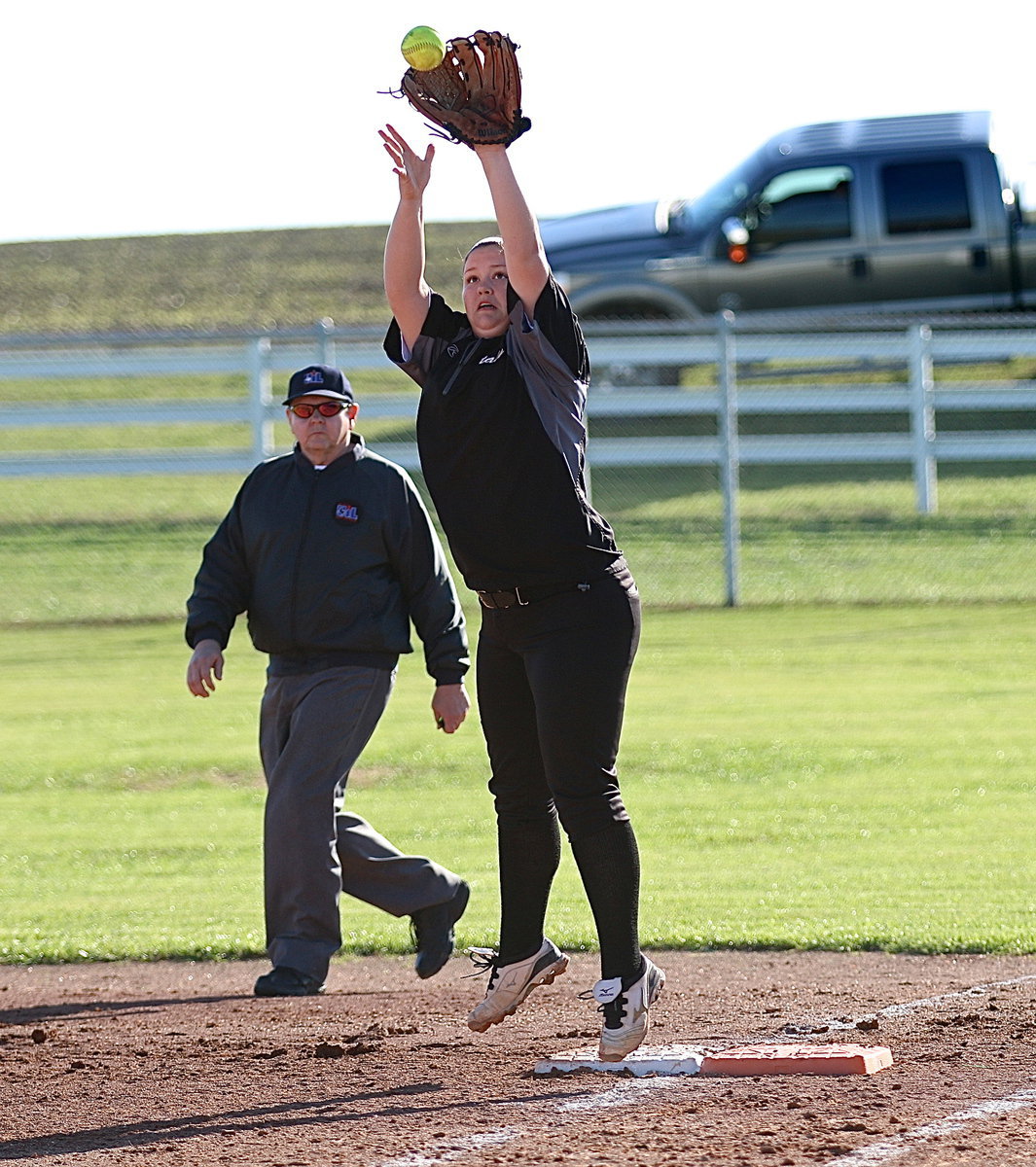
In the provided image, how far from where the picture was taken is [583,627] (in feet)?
16.1

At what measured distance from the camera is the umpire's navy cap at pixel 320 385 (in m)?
6.85

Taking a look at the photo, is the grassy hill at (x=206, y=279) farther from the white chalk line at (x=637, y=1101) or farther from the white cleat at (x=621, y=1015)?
the white chalk line at (x=637, y=1101)

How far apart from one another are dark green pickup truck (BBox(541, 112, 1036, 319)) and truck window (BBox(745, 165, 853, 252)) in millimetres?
12

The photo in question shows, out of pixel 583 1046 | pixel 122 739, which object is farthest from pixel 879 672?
pixel 583 1046

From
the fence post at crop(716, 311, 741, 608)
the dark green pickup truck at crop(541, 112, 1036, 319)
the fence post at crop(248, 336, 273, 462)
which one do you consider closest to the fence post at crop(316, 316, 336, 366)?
the fence post at crop(248, 336, 273, 462)

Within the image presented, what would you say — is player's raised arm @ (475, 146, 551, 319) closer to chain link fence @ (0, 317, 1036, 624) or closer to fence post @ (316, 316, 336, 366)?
chain link fence @ (0, 317, 1036, 624)

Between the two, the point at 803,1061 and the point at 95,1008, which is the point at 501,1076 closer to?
the point at 803,1061

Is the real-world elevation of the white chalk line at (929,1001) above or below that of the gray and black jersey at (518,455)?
below

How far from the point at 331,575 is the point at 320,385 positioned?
2.31 ft

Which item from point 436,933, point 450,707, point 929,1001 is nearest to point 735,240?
point 436,933

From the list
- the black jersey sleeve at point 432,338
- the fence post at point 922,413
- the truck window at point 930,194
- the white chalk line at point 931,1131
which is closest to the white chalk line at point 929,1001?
the white chalk line at point 931,1131

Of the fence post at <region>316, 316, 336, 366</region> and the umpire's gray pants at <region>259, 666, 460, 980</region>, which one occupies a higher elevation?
the fence post at <region>316, 316, 336, 366</region>

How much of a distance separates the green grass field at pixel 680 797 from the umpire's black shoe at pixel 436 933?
1.90 feet

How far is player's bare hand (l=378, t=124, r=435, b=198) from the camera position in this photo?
511 centimetres
